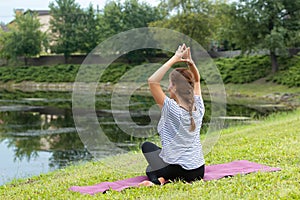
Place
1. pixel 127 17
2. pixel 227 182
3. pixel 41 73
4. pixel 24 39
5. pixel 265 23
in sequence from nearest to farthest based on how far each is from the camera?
pixel 227 182 < pixel 265 23 < pixel 127 17 < pixel 41 73 < pixel 24 39

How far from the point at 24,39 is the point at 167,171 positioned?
1790 inches

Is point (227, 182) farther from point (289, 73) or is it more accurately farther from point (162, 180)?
point (289, 73)

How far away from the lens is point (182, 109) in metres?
5.18

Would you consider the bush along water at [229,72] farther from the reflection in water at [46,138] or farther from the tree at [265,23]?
the reflection in water at [46,138]

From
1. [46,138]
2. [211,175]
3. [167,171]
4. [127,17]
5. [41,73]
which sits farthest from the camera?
[41,73]

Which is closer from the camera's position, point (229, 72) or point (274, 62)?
point (274, 62)

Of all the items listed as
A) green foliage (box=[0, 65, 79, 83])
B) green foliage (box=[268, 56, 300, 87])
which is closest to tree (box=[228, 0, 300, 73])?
green foliage (box=[268, 56, 300, 87])

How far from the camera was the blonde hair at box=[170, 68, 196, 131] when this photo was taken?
5.18 metres

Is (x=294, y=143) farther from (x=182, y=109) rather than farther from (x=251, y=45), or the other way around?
(x=251, y=45)

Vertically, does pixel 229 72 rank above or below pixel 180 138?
below

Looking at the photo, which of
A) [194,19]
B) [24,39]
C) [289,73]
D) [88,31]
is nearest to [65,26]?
[88,31]

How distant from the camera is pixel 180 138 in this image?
5270 mm

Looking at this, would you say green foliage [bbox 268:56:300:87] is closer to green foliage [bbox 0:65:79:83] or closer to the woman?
green foliage [bbox 0:65:79:83]

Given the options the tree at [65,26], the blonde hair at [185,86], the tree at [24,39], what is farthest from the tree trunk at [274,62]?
the blonde hair at [185,86]
